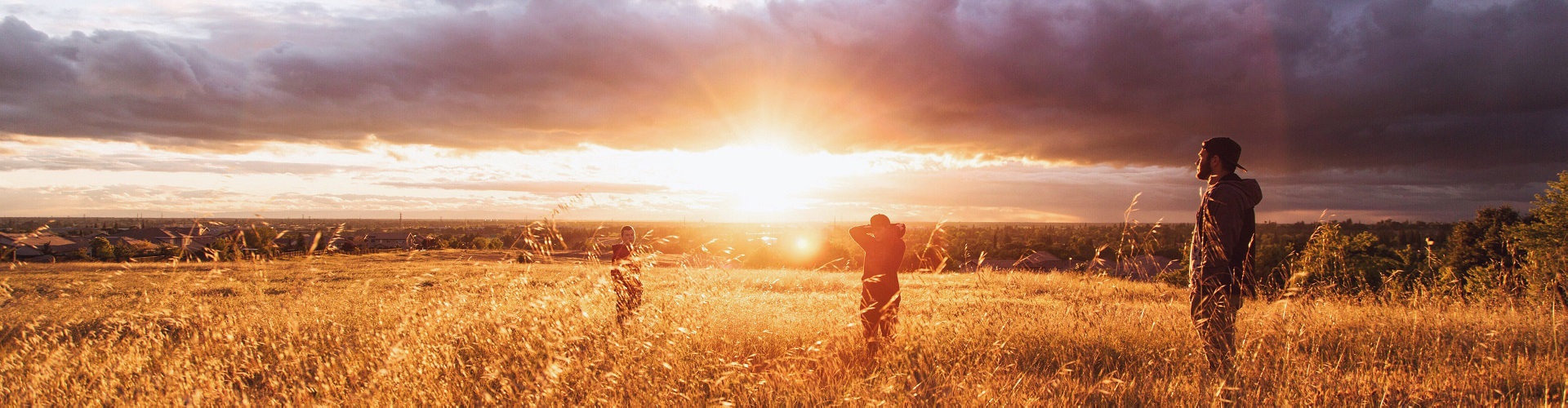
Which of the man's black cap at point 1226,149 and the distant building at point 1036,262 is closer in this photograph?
the man's black cap at point 1226,149

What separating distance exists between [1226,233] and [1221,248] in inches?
5.4

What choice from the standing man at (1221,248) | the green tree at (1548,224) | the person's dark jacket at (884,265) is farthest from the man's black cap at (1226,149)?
the green tree at (1548,224)

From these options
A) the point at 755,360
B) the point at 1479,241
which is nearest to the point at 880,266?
the point at 755,360

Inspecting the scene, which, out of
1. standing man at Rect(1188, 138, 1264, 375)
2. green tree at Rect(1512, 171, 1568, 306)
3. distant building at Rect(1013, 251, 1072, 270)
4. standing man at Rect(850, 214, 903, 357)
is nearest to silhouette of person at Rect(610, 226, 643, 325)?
standing man at Rect(850, 214, 903, 357)

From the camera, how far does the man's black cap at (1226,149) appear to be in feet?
16.8

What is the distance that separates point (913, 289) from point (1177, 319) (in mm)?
8734

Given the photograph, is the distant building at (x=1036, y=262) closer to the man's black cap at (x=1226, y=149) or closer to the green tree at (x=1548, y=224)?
the man's black cap at (x=1226, y=149)

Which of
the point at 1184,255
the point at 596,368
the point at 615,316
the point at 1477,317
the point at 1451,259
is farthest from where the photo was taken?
the point at 1451,259

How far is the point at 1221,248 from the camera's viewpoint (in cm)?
475

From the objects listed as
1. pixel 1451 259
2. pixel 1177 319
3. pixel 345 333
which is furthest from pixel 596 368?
pixel 1451 259

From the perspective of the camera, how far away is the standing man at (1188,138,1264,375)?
190 inches

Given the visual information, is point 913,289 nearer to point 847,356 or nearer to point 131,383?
point 847,356

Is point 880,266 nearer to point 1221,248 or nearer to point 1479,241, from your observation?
point 1221,248

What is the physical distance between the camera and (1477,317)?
734 centimetres
